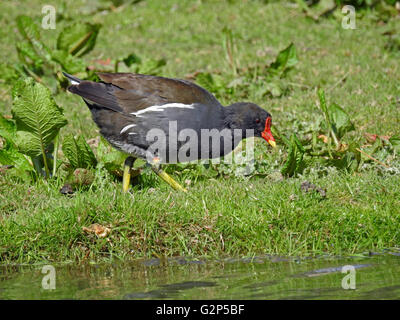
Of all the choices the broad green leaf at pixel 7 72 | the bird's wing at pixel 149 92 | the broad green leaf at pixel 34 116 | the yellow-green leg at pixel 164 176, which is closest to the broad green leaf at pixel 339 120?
the bird's wing at pixel 149 92

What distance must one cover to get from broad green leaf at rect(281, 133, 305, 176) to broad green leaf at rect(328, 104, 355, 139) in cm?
68

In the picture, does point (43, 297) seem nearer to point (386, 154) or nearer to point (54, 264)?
point (54, 264)

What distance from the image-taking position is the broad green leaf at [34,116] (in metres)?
5.68

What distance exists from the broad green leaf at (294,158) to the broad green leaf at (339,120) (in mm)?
679

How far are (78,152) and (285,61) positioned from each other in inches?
139

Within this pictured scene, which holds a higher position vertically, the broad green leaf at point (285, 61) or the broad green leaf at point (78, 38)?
the broad green leaf at point (78, 38)

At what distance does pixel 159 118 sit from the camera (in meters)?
5.85

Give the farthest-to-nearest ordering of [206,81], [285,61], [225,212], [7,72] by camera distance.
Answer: [7,72] < [285,61] < [206,81] < [225,212]

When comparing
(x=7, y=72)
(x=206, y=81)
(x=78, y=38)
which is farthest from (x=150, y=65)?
(x=7, y=72)

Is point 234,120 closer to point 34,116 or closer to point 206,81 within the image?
point 34,116

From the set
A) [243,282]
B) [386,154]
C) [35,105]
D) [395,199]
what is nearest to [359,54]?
[386,154]

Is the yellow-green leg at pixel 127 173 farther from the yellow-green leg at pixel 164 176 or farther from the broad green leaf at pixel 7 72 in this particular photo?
the broad green leaf at pixel 7 72

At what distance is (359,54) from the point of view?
32.1ft
